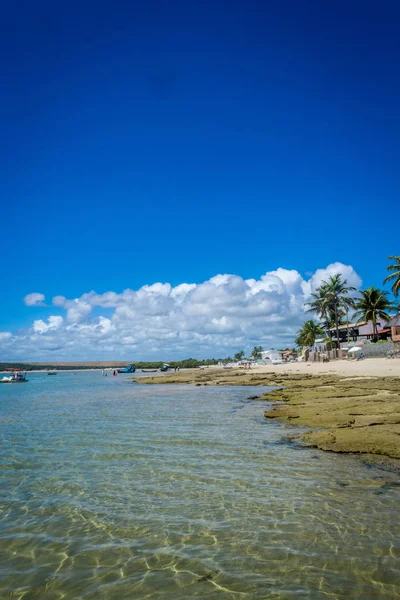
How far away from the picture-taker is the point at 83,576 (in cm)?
545

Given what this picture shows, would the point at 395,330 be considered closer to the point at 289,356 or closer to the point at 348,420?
the point at 348,420

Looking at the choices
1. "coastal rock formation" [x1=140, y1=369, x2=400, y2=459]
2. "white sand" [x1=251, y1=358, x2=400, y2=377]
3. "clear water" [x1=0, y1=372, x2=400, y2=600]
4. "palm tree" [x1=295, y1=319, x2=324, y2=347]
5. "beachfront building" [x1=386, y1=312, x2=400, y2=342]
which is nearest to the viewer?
"clear water" [x1=0, y1=372, x2=400, y2=600]

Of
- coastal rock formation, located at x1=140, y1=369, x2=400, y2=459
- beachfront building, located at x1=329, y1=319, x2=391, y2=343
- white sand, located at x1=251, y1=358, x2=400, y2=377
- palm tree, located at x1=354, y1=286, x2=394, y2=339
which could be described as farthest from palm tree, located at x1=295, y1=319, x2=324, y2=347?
coastal rock formation, located at x1=140, y1=369, x2=400, y2=459

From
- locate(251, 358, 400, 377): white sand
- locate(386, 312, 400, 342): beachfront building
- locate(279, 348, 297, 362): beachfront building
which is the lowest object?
locate(279, 348, 297, 362): beachfront building

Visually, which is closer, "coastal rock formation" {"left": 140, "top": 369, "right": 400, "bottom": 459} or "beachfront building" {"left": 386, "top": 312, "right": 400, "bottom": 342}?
"coastal rock formation" {"left": 140, "top": 369, "right": 400, "bottom": 459}

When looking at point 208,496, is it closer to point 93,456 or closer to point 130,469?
point 130,469

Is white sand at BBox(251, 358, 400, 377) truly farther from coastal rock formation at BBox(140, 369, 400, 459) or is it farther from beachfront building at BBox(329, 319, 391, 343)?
beachfront building at BBox(329, 319, 391, 343)

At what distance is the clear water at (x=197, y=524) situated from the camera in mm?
5125

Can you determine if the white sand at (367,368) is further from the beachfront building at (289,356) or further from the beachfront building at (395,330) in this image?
the beachfront building at (289,356)

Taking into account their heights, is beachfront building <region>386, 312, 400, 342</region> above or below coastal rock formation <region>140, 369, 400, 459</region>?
above

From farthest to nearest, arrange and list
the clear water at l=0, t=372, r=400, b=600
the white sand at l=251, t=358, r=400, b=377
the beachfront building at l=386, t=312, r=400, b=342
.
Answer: the beachfront building at l=386, t=312, r=400, b=342 < the white sand at l=251, t=358, r=400, b=377 < the clear water at l=0, t=372, r=400, b=600

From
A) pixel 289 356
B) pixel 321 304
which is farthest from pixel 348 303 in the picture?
pixel 289 356

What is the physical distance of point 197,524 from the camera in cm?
697

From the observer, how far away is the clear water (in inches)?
202
